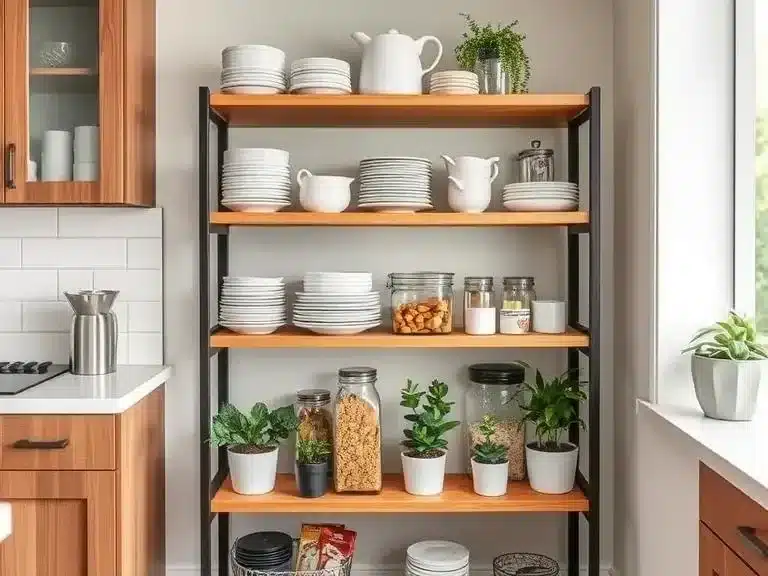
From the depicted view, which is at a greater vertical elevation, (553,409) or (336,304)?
(336,304)

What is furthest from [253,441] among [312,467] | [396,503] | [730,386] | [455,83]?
Result: [730,386]

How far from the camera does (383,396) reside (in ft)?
8.80

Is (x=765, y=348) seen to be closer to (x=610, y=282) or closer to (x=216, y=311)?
(x=610, y=282)

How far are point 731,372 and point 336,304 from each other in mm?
1038

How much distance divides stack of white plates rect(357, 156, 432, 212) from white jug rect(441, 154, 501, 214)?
8cm

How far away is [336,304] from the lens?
7.70 feet

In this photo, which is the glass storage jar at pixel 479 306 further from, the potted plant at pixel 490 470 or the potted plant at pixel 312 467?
the potted plant at pixel 312 467

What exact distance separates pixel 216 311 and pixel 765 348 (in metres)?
1.60

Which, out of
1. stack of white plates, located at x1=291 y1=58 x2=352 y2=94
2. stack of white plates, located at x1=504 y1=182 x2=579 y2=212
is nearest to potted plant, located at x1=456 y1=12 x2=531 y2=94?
stack of white plates, located at x1=504 y1=182 x2=579 y2=212

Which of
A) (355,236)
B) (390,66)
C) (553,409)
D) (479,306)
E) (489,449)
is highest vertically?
(390,66)

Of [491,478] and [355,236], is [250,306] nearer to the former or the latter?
[355,236]

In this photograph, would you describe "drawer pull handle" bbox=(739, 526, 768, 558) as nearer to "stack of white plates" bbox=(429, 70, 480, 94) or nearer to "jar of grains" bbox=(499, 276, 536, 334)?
"jar of grains" bbox=(499, 276, 536, 334)

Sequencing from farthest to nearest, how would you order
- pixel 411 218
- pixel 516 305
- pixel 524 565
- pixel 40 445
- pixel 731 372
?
1. pixel 524 565
2. pixel 516 305
3. pixel 411 218
4. pixel 40 445
5. pixel 731 372

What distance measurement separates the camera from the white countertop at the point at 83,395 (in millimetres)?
2131
